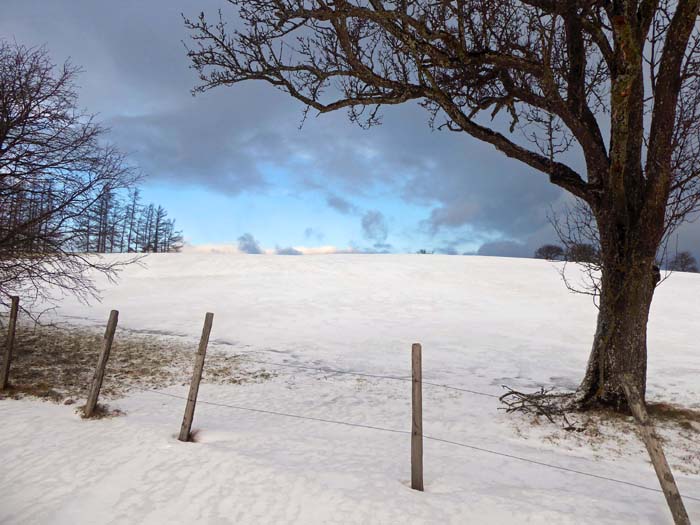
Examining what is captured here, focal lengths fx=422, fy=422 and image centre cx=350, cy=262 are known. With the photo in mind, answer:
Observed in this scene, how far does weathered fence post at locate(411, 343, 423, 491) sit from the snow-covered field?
0.60 feet

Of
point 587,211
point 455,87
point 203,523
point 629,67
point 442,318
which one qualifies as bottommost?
point 203,523

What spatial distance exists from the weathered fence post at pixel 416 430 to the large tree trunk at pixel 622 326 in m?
4.26

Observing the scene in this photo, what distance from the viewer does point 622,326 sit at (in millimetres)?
7852

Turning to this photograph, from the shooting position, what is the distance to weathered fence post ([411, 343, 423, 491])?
534cm

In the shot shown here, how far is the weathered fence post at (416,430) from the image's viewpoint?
5.34 m

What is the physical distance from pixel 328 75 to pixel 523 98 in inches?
170

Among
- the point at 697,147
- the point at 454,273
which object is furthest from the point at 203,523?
the point at 454,273

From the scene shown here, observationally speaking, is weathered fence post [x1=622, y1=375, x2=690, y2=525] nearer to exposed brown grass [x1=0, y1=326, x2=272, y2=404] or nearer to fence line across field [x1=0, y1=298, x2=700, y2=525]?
fence line across field [x1=0, y1=298, x2=700, y2=525]

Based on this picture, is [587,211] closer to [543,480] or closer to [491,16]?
[491,16]

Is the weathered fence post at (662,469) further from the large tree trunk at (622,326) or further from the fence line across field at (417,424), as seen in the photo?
the large tree trunk at (622,326)

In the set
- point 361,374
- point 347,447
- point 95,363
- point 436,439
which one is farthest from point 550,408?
point 95,363

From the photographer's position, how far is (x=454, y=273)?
31469 millimetres

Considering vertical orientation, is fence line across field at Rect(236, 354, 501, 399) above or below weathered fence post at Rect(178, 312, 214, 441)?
below

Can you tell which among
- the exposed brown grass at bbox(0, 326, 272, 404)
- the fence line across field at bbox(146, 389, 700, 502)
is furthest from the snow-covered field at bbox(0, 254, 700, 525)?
the exposed brown grass at bbox(0, 326, 272, 404)
